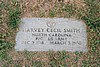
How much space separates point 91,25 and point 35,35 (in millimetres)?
785

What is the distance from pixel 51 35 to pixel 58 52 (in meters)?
0.26

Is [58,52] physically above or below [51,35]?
below

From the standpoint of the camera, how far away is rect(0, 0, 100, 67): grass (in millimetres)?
4449

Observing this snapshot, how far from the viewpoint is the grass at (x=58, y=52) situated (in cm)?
445

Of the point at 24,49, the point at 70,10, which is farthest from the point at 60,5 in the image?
the point at 24,49

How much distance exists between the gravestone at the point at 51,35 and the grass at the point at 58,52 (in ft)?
0.23

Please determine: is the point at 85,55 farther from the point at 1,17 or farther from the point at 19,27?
the point at 1,17

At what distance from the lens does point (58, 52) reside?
14.6 feet

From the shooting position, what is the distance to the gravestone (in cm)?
450

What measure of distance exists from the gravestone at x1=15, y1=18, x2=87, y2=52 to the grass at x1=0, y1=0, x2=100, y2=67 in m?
0.07

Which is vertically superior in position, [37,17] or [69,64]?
[37,17]

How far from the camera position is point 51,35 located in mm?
4535

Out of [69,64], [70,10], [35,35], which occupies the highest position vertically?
[70,10]

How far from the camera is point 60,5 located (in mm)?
4617
